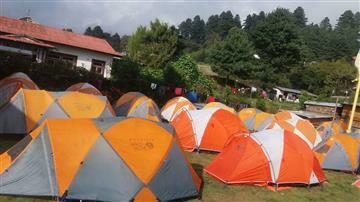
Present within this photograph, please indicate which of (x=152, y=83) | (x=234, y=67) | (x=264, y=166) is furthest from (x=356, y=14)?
(x=264, y=166)

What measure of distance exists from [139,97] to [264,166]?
8.67m

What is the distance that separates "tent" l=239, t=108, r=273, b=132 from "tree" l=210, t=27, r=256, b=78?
84.7 feet

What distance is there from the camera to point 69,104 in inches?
510

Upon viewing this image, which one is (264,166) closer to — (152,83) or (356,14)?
(152,83)

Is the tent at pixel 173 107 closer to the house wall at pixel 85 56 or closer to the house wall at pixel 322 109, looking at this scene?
the house wall at pixel 322 109

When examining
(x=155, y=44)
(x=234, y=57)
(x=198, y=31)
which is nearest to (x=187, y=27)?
(x=198, y=31)

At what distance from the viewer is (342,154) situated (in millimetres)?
14289

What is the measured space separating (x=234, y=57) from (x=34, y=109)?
122ft

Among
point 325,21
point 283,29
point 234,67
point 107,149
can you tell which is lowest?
point 107,149

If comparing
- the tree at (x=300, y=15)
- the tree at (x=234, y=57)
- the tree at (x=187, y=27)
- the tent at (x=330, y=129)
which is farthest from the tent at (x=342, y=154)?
the tree at (x=300, y=15)

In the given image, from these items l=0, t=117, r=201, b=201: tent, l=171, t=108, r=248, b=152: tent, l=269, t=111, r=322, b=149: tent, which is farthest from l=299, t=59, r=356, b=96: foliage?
l=0, t=117, r=201, b=201: tent

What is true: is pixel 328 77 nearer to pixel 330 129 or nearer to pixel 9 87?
pixel 330 129

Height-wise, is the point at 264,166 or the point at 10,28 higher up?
the point at 10,28

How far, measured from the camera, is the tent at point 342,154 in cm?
1425
